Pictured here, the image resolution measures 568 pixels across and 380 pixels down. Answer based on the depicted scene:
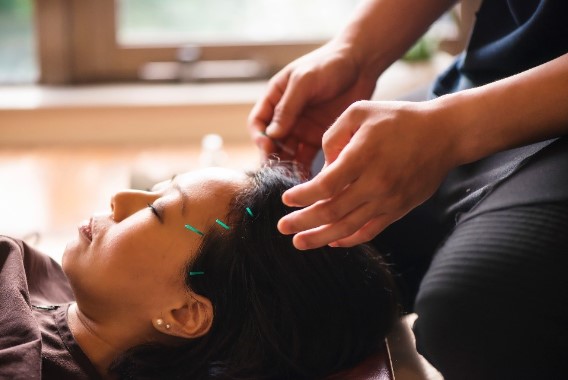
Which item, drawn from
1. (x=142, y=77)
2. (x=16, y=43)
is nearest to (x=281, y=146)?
(x=142, y=77)

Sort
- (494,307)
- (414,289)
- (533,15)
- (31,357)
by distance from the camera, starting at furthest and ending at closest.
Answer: (414,289) < (533,15) < (31,357) < (494,307)

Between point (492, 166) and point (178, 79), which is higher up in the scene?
point (492, 166)

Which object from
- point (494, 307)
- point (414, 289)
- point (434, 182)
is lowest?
point (414, 289)

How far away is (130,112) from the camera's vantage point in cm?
269

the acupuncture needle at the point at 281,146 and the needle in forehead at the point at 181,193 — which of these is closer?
the needle in forehead at the point at 181,193

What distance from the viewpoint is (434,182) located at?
39.5 inches

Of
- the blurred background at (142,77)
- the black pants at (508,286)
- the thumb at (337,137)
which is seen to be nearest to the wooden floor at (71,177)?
the blurred background at (142,77)

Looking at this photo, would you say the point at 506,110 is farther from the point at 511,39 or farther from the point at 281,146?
the point at 281,146

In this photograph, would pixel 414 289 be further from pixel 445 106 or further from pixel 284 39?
pixel 284 39

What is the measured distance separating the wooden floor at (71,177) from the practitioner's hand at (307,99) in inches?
26.8

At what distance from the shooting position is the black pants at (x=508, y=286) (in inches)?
36.6

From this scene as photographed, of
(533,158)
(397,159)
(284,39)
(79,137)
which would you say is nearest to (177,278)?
(397,159)

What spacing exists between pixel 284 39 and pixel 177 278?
1.87 m

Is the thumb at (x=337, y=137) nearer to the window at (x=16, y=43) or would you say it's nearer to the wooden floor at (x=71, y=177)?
the wooden floor at (x=71, y=177)
